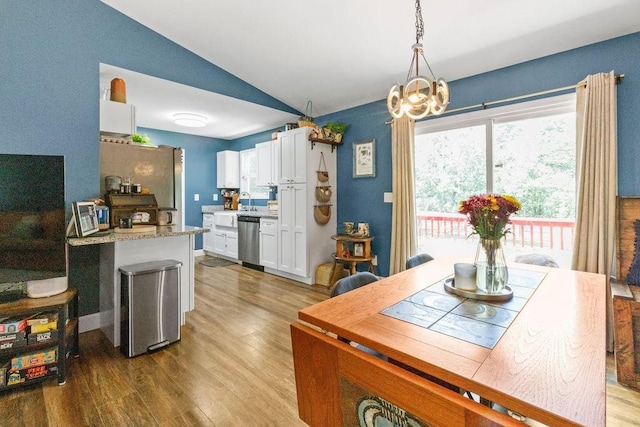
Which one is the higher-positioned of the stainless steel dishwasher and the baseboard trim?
the stainless steel dishwasher

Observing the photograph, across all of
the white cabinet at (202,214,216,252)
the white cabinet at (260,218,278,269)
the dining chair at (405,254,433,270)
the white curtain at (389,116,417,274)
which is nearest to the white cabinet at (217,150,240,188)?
the white cabinet at (202,214,216,252)

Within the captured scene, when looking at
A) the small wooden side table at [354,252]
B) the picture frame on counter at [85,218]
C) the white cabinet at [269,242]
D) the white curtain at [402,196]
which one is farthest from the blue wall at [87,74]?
the white cabinet at [269,242]

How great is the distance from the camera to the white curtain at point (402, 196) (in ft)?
12.2

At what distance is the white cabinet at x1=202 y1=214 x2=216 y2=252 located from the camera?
6.22m

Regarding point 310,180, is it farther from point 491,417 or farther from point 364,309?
point 491,417

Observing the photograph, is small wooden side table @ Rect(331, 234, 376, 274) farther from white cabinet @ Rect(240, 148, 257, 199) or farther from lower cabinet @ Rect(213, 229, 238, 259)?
white cabinet @ Rect(240, 148, 257, 199)

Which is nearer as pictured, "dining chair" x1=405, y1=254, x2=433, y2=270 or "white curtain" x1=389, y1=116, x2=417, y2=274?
"dining chair" x1=405, y1=254, x2=433, y2=270

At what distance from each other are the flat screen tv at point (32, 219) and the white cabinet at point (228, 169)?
14.4ft

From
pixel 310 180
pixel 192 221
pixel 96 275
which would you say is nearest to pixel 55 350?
pixel 96 275

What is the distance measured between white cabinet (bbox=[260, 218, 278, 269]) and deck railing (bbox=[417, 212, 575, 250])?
2.31m

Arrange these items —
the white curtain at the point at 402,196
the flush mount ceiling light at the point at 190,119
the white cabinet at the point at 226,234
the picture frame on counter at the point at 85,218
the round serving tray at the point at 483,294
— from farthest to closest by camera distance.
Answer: the white cabinet at the point at 226,234 < the flush mount ceiling light at the point at 190,119 < the white curtain at the point at 402,196 < the picture frame on counter at the point at 85,218 < the round serving tray at the point at 483,294

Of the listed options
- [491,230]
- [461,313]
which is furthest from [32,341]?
[491,230]

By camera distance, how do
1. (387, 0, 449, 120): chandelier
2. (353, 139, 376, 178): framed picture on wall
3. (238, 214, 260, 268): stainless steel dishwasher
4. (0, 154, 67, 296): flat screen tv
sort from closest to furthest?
(387, 0, 449, 120): chandelier → (0, 154, 67, 296): flat screen tv → (353, 139, 376, 178): framed picture on wall → (238, 214, 260, 268): stainless steel dishwasher

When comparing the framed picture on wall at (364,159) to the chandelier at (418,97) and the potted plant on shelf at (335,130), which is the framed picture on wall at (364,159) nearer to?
the potted plant on shelf at (335,130)
